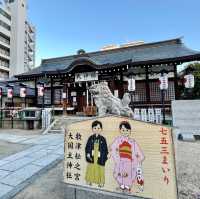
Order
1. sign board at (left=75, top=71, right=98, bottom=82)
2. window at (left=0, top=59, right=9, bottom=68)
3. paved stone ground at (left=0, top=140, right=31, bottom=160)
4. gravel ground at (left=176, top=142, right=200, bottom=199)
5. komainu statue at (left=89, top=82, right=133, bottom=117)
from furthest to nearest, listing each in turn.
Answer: window at (left=0, top=59, right=9, bottom=68)
sign board at (left=75, top=71, right=98, bottom=82)
paved stone ground at (left=0, top=140, right=31, bottom=160)
komainu statue at (left=89, top=82, right=133, bottom=117)
gravel ground at (left=176, top=142, right=200, bottom=199)

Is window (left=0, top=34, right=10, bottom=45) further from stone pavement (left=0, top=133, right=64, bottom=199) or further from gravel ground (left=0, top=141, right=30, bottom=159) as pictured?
stone pavement (left=0, top=133, right=64, bottom=199)

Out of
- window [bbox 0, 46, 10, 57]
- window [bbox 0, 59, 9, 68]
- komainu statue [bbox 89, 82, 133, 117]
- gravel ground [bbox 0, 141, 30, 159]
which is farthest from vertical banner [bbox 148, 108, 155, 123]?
window [bbox 0, 46, 10, 57]

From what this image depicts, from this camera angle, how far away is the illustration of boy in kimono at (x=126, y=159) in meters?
2.80

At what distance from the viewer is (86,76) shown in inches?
640

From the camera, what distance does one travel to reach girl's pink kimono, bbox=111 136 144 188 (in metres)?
2.82

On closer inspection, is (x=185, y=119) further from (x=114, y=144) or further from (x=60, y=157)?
(x=114, y=144)

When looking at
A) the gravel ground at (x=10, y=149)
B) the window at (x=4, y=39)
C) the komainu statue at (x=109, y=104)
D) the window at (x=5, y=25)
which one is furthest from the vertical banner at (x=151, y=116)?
the window at (x=5, y=25)

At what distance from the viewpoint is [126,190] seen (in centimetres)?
286

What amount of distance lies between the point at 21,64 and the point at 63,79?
103ft

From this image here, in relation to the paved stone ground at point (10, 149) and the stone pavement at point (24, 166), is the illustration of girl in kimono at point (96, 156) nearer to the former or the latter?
the stone pavement at point (24, 166)

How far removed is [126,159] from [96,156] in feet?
1.71

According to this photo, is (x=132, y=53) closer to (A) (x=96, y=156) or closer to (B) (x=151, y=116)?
(B) (x=151, y=116)

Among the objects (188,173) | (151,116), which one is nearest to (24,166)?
(188,173)

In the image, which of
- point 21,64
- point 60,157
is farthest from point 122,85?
point 21,64
